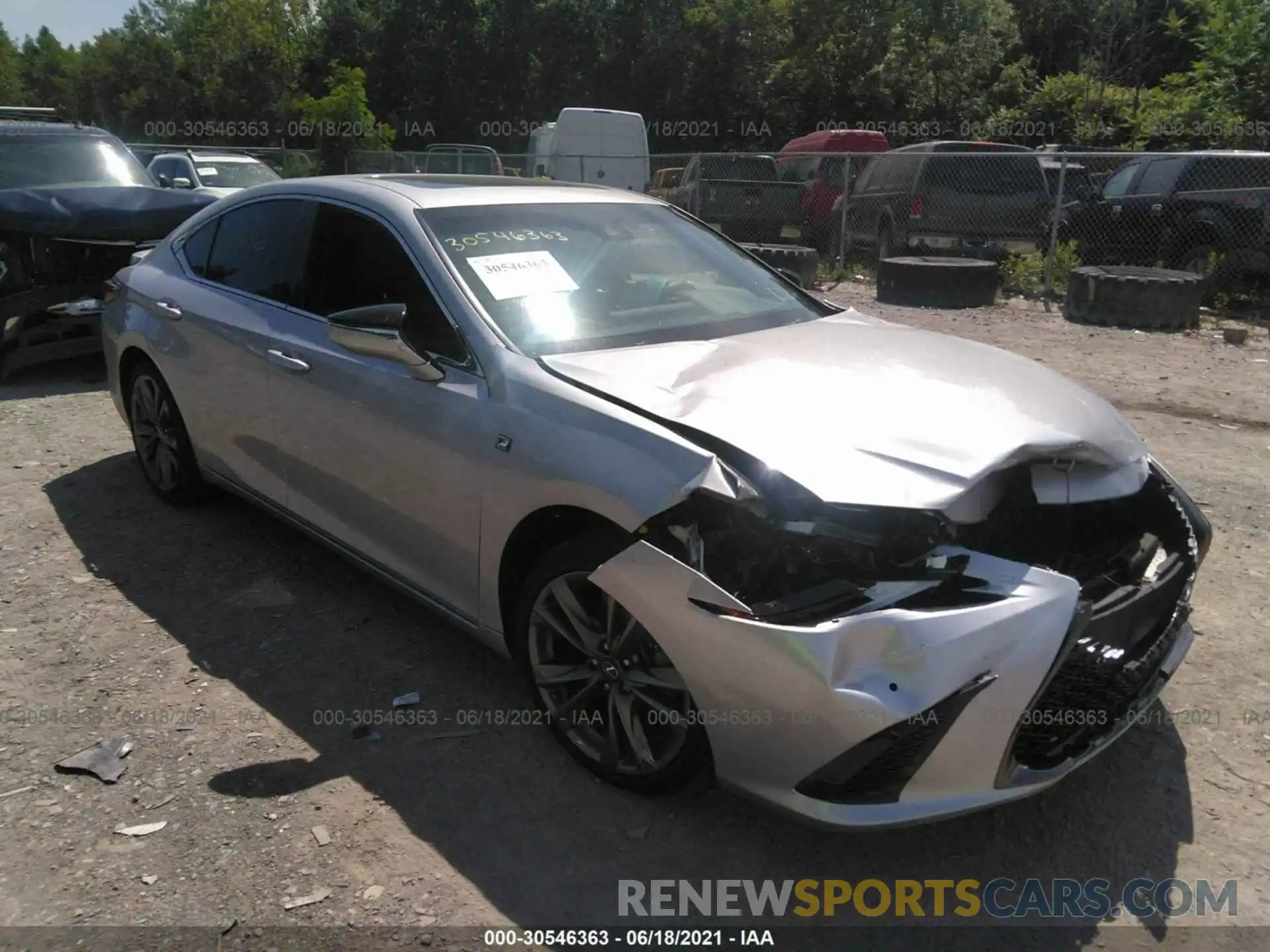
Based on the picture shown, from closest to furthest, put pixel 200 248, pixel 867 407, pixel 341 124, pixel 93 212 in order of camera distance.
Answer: pixel 867 407 → pixel 200 248 → pixel 93 212 → pixel 341 124

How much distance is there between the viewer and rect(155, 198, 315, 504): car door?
4.03 meters

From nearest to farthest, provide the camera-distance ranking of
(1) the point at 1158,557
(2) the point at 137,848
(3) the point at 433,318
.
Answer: (2) the point at 137,848 → (1) the point at 1158,557 → (3) the point at 433,318

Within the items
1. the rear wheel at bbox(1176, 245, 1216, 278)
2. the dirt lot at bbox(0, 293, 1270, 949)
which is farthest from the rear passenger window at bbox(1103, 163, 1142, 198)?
the dirt lot at bbox(0, 293, 1270, 949)

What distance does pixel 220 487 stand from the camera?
4.68 m

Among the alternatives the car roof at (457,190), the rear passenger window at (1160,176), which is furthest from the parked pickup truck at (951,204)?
the car roof at (457,190)

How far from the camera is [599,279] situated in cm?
359

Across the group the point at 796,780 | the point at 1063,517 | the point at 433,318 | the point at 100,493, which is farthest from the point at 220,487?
the point at 1063,517

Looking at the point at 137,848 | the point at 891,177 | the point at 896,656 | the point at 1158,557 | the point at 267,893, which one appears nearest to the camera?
the point at 896,656

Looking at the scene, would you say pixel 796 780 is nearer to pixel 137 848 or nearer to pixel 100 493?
pixel 137 848

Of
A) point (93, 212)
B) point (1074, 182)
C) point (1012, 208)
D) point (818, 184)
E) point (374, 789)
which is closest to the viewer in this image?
point (374, 789)

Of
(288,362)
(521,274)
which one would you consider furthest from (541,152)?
(521,274)

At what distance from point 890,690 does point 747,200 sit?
1370 cm

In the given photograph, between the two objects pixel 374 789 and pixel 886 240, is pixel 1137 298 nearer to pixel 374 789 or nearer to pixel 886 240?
pixel 886 240

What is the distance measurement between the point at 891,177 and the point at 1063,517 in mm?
11738
